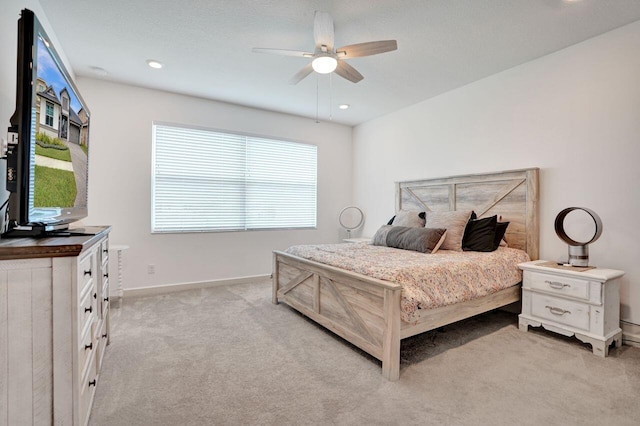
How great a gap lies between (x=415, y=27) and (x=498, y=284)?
2398 millimetres

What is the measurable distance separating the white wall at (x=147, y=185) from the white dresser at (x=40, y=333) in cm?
293

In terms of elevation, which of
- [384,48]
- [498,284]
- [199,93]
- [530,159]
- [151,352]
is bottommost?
[151,352]

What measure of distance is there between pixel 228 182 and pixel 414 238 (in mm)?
2833

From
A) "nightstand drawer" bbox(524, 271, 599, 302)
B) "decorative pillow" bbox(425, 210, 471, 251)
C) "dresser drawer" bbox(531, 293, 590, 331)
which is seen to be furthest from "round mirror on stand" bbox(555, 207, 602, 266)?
"decorative pillow" bbox(425, 210, 471, 251)

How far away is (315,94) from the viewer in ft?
13.6

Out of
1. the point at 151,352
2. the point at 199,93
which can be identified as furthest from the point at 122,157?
the point at 151,352

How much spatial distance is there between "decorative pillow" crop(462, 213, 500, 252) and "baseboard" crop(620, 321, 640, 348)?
1154mm

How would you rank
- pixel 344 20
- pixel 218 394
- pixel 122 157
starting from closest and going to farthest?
pixel 218 394 → pixel 344 20 → pixel 122 157

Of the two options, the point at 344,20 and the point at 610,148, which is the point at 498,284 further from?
the point at 344,20

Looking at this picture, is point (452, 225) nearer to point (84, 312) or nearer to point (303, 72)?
point (303, 72)

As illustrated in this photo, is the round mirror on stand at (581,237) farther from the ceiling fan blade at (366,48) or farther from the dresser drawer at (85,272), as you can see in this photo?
the dresser drawer at (85,272)

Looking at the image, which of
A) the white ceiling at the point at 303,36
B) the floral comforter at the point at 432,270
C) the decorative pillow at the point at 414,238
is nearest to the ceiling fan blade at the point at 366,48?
the white ceiling at the point at 303,36

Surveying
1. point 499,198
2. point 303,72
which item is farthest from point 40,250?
point 499,198

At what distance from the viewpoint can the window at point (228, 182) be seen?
164 inches
